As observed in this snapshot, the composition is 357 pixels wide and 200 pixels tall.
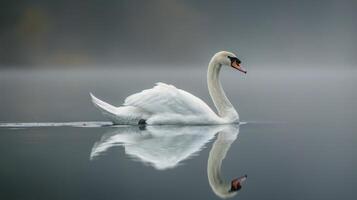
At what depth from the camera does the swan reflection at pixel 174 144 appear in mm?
8873

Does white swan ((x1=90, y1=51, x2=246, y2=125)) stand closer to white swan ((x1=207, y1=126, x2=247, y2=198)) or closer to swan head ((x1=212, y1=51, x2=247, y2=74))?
white swan ((x1=207, y1=126, x2=247, y2=198))

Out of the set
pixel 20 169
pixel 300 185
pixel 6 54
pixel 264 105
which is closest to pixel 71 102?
pixel 264 105

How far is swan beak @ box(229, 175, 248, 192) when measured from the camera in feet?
27.2

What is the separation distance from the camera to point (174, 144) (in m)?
10.9

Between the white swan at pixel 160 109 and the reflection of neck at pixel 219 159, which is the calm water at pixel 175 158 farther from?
the white swan at pixel 160 109

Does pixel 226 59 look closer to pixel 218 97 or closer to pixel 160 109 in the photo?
pixel 218 97

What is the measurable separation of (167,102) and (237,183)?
13.8 ft

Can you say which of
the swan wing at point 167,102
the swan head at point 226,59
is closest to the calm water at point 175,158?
the swan wing at point 167,102

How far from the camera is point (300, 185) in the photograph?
8484 mm

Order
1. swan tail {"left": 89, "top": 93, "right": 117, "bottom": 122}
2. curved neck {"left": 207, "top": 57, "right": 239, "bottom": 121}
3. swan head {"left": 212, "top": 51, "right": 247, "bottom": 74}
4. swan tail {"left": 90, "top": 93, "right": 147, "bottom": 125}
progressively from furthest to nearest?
swan head {"left": 212, "top": 51, "right": 247, "bottom": 74}
curved neck {"left": 207, "top": 57, "right": 239, "bottom": 121}
swan tail {"left": 90, "top": 93, "right": 147, "bottom": 125}
swan tail {"left": 89, "top": 93, "right": 117, "bottom": 122}

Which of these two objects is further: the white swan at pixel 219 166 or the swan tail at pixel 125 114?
the swan tail at pixel 125 114

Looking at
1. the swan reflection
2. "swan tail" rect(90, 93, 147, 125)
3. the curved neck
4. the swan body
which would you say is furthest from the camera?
the curved neck

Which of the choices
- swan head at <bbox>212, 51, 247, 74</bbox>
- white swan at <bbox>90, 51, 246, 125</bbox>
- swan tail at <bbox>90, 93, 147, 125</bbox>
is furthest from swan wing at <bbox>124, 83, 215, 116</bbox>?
swan head at <bbox>212, 51, 247, 74</bbox>

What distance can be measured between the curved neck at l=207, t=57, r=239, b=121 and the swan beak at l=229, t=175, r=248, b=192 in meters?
4.35
